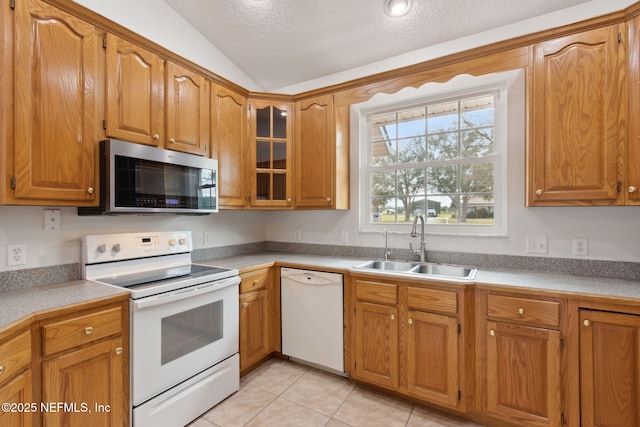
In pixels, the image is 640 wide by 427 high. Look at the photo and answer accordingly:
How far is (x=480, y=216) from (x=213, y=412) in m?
2.37

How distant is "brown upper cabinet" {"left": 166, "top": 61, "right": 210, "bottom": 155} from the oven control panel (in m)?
0.65

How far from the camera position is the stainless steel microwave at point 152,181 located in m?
1.67

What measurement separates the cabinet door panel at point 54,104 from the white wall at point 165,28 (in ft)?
1.64

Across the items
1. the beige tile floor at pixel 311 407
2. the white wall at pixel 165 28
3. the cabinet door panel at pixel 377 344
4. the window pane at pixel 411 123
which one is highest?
the white wall at pixel 165 28

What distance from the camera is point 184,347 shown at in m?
1.80

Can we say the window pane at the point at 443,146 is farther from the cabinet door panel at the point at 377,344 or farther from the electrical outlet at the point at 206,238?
the electrical outlet at the point at 206,238

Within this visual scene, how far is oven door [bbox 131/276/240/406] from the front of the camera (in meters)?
1.56

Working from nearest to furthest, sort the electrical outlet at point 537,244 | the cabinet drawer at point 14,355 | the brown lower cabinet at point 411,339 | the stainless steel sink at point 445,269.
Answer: the cabinet drawer at point 14,355
the brown lower cabinet at point 411,339
the electrical outlet at point 537,244
the stainless steel sink at point 445,269

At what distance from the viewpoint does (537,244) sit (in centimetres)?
204

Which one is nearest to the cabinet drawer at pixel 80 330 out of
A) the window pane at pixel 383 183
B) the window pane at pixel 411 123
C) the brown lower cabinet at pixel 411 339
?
the brown lower cabinet at pixel 411 339

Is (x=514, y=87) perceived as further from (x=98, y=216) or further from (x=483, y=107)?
(x=98, y=216)

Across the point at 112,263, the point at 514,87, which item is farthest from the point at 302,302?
the point at 514,87

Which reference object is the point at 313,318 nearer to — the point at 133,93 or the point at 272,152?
the point at 272,152

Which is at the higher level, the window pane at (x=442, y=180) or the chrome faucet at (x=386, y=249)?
the window pane at (x=442, y=180)
